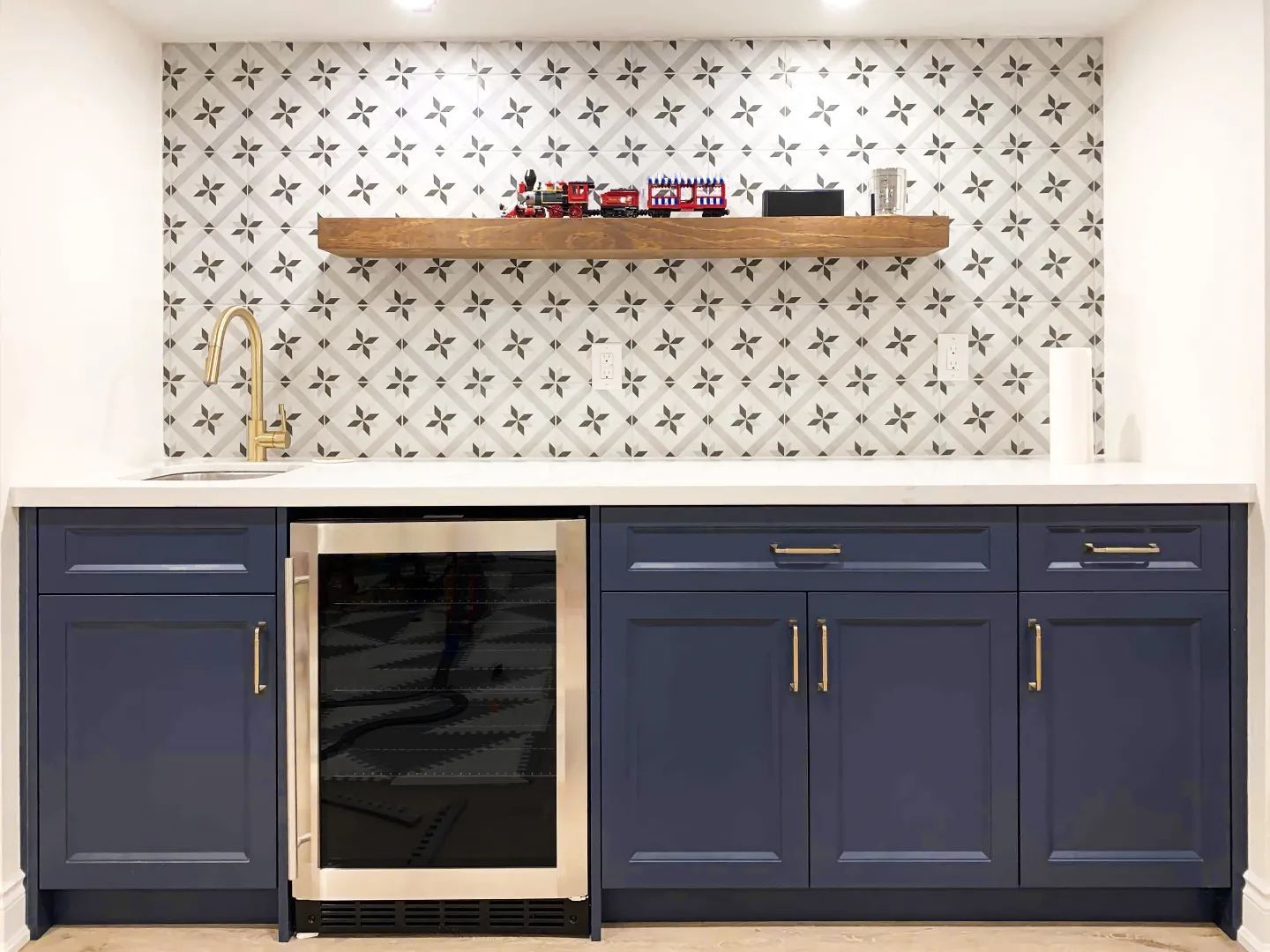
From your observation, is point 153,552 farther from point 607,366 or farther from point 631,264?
point 631,264

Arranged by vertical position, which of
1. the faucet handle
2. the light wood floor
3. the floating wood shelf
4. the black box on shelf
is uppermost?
the black box on shelf

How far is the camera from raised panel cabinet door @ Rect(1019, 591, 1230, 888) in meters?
2.16

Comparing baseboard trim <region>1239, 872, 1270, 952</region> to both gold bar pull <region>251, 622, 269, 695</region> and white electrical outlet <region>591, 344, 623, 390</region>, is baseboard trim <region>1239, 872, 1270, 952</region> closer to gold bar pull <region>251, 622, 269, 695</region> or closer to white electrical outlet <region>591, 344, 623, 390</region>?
white electrical outlet <region>591, 344, 623, 390</region>

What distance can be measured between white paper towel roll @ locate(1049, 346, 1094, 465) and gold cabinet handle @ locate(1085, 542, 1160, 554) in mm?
476

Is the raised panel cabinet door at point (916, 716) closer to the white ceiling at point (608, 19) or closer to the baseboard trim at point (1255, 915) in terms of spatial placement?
the baseboard trim at point (1255, 915)

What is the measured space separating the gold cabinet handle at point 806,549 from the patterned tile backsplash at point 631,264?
0.76 m

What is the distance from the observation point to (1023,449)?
289cm

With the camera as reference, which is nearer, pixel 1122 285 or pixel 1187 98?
pixel 1187 98

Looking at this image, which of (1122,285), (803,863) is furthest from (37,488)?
(1122,285)

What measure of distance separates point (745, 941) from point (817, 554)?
32.3 inches

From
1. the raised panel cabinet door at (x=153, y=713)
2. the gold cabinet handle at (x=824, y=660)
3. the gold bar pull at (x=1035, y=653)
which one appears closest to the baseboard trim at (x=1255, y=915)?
the gold bar pull at (x=1035, y=653)

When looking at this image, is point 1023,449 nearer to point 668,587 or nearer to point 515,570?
point 668,587

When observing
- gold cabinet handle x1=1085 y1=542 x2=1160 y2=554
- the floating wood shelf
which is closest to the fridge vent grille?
gold cabinet handle x1=1085 y1=542 x2=1160 y2=554

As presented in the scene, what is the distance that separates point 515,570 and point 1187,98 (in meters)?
1.85
